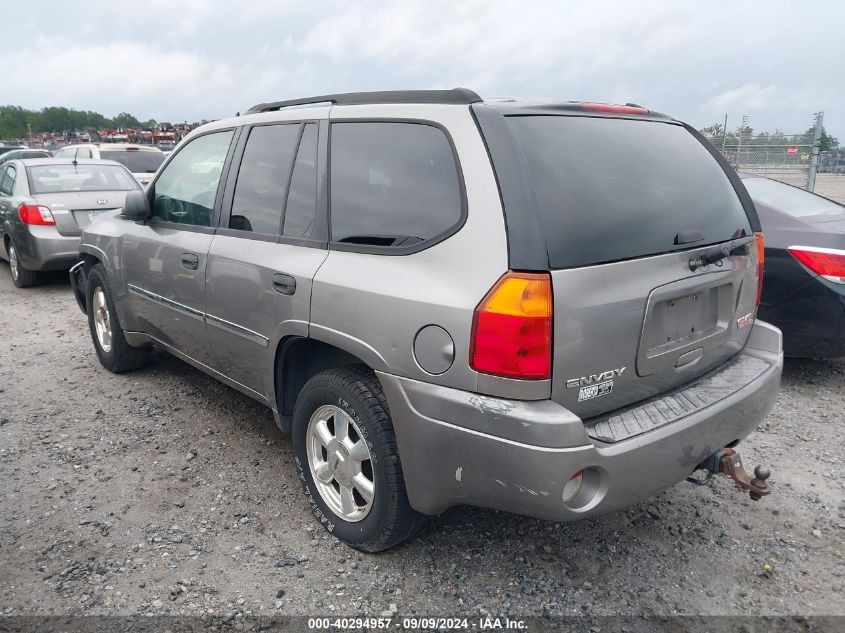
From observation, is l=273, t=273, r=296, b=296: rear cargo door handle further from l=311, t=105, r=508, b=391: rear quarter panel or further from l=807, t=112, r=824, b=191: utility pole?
l=807, t=112, r=824, b=191: utility pole

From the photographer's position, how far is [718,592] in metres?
2.57

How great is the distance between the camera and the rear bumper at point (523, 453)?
2.07 meters

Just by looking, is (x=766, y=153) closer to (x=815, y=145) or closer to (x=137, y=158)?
(x=815, y=145)

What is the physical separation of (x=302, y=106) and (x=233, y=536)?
2.09 metres

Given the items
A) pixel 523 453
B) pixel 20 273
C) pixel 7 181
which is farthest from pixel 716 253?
pixel 7 181

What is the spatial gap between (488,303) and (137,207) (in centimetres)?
279

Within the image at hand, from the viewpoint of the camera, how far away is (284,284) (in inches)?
111

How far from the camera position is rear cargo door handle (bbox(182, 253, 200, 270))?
11.4ft

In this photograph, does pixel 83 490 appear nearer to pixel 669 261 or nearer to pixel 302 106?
pixel 302 106

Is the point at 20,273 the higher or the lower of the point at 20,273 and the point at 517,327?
the lower

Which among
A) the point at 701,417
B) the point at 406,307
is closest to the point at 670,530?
the point at 701,417

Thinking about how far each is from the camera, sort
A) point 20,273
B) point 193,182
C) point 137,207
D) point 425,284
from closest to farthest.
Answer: point 425,284
point 193,182
point 137,207
point 20,273

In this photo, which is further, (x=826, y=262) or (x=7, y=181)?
(x=7, y=181)

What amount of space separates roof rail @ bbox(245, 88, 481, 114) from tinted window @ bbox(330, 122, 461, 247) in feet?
0.39
